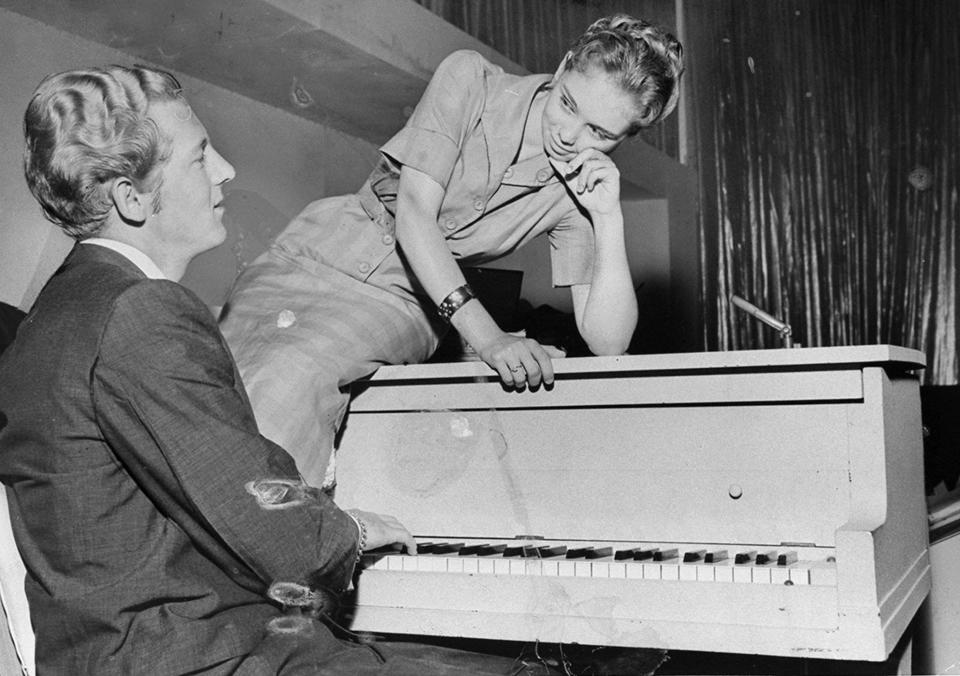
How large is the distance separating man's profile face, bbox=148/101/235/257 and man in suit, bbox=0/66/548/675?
6cm

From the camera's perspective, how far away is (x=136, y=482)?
112 centimetres

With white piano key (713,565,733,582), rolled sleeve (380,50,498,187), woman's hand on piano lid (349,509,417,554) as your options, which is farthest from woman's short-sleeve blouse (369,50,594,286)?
white piano key (713,565,733,582)

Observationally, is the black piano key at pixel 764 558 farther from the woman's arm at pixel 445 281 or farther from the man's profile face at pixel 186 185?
the man's profile face at pixel 186 185

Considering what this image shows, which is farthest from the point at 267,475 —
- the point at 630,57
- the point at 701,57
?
the point at 701,57

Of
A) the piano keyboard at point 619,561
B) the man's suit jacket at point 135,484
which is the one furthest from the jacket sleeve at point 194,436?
the piano keyboard at point 619,561

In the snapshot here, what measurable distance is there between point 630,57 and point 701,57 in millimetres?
2767

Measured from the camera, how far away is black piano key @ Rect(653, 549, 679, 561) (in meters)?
1.61

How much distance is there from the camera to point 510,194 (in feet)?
6.81

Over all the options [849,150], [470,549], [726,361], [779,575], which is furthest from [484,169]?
[849,150]

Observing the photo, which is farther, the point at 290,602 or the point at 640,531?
the point at 640,531

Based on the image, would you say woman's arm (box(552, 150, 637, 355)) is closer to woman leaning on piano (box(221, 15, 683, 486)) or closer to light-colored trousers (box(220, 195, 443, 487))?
woman leaning on piano (box(221, 15, 683, 486))

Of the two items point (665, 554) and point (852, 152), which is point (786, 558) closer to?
point (665, 554)

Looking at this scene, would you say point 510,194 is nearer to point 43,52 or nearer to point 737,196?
point 43,52

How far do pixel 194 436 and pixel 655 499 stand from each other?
93cm
